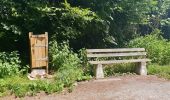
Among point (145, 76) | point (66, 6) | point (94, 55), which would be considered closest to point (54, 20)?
point (66, 6)

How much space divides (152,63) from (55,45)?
356cm

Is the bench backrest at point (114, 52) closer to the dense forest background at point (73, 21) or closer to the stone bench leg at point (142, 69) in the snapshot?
the stone bench leg at point (142, 69)

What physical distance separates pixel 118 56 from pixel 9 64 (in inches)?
138

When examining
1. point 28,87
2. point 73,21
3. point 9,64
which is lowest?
point 28,87

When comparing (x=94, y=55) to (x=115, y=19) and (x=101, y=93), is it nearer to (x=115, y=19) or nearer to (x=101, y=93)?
(x=101, y=93)

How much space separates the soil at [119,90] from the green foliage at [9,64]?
1.76 metres

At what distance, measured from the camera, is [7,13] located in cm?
1142

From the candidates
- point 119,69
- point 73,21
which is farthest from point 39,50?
point 119,69

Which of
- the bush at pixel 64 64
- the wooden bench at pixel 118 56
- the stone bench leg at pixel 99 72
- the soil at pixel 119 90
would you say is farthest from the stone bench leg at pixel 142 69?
the bush at pixel 64 64

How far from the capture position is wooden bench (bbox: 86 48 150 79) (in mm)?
10820

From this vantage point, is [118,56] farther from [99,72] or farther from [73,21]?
[73,21]

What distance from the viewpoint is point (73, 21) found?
39.5 ft

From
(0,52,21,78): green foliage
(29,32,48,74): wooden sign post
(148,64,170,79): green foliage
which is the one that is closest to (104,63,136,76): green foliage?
(148,64,170,79): green foliage

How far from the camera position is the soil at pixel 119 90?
8.76m
